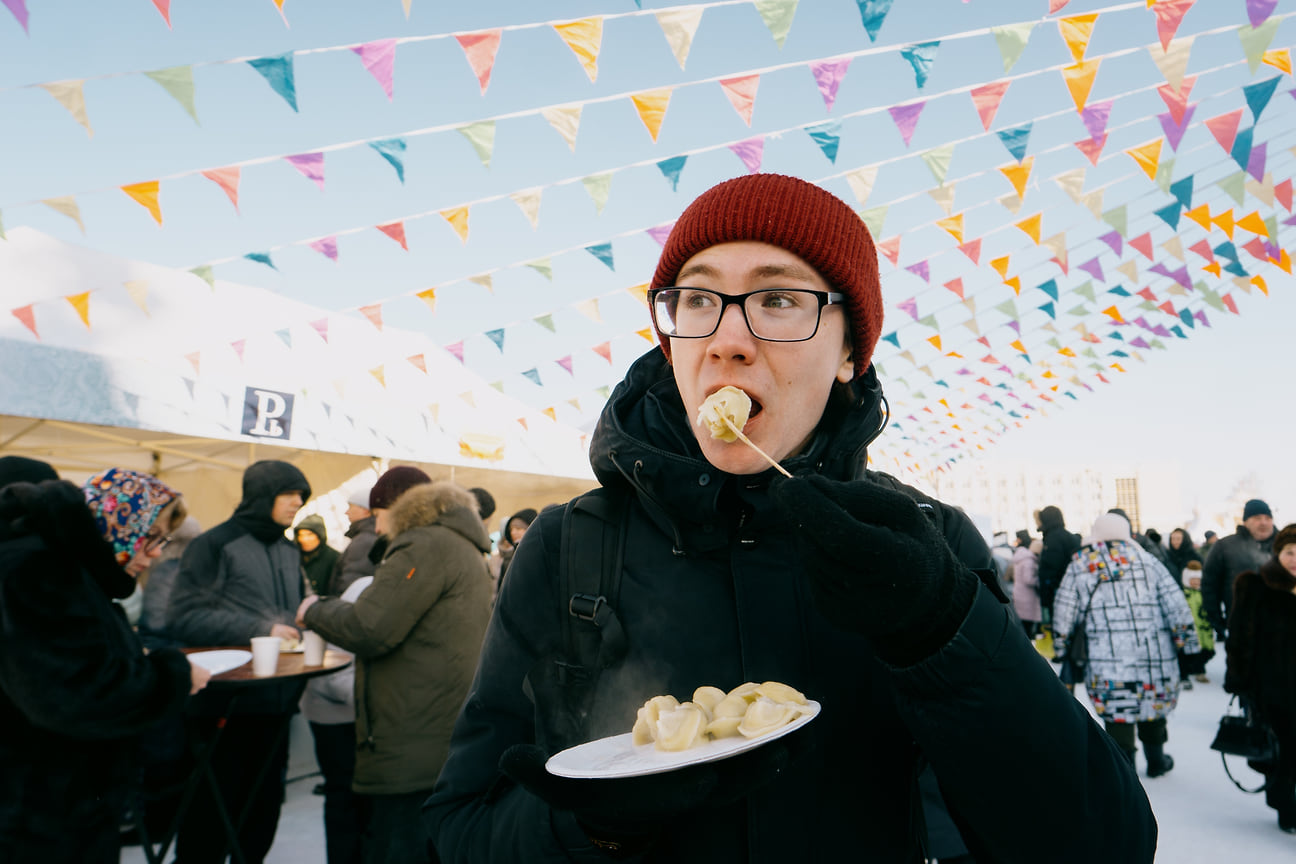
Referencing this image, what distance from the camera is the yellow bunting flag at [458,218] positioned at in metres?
5.53

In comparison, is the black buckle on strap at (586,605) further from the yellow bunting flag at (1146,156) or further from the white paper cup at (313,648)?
the yellow bunting flag at (1146,156)

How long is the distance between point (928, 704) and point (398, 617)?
2.84m

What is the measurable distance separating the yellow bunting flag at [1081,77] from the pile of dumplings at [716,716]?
4632 millimetres

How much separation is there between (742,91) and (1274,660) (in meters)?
4.82

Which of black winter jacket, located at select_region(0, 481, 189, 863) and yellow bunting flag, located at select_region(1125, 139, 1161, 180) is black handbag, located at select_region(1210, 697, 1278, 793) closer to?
yellow bunting flag, located at select_region(1125, 139, 1161, 180)

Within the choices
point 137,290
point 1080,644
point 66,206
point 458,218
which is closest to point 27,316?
point 137,290

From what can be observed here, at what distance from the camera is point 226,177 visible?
461cm

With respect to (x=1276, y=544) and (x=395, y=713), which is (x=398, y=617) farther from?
(x=1276, y=544)

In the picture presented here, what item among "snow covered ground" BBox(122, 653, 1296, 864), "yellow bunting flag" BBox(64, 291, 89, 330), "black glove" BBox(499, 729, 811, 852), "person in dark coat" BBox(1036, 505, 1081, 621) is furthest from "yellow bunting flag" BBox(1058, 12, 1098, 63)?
"yellow bunting flag" BBox(64, 291, 89, 330)

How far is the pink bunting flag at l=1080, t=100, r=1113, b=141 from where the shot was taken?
4855 mm

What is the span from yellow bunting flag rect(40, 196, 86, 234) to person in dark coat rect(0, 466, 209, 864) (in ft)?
9.93

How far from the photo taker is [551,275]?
654cm

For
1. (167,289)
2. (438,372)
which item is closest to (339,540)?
(438,372)

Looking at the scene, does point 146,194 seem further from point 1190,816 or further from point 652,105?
point 1190,816
